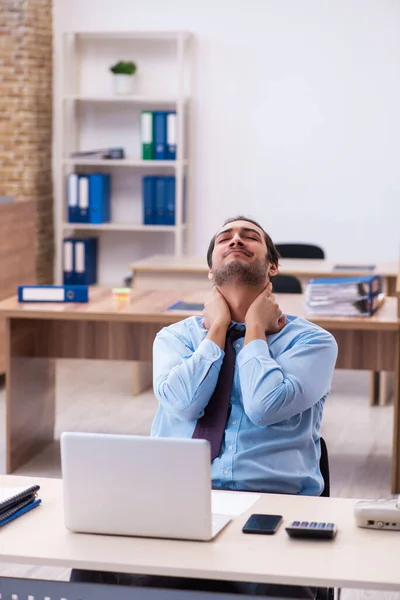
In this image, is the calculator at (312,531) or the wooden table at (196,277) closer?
the calculator at (312,531)

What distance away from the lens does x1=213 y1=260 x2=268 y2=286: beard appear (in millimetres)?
2607

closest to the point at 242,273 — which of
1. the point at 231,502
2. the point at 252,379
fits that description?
the point at 252,379

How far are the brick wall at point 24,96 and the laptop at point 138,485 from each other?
5861mm

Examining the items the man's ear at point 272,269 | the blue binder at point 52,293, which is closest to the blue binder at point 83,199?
the blue binder at point 52,293

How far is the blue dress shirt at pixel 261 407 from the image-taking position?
239 centimetres

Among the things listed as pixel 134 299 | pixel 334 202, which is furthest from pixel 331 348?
pixel 334 202

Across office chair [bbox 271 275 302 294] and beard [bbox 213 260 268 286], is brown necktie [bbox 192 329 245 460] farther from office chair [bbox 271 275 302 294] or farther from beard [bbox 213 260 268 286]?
office chair [bbox 271 275 302 294]

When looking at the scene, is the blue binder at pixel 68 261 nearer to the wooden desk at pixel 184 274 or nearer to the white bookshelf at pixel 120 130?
the white bookshelf at pixel 120 130

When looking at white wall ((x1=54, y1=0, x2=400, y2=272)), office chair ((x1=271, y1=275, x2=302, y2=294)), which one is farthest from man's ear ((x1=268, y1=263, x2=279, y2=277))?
white wall ((x1=54, y1=0, x2=400, y2=272))

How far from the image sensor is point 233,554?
5.86 feet

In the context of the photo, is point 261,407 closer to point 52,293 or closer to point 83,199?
point 52,293

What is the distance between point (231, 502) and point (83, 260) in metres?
5.69

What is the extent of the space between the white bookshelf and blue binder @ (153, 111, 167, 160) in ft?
0.51

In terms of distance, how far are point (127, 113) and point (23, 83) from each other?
0.85 m
